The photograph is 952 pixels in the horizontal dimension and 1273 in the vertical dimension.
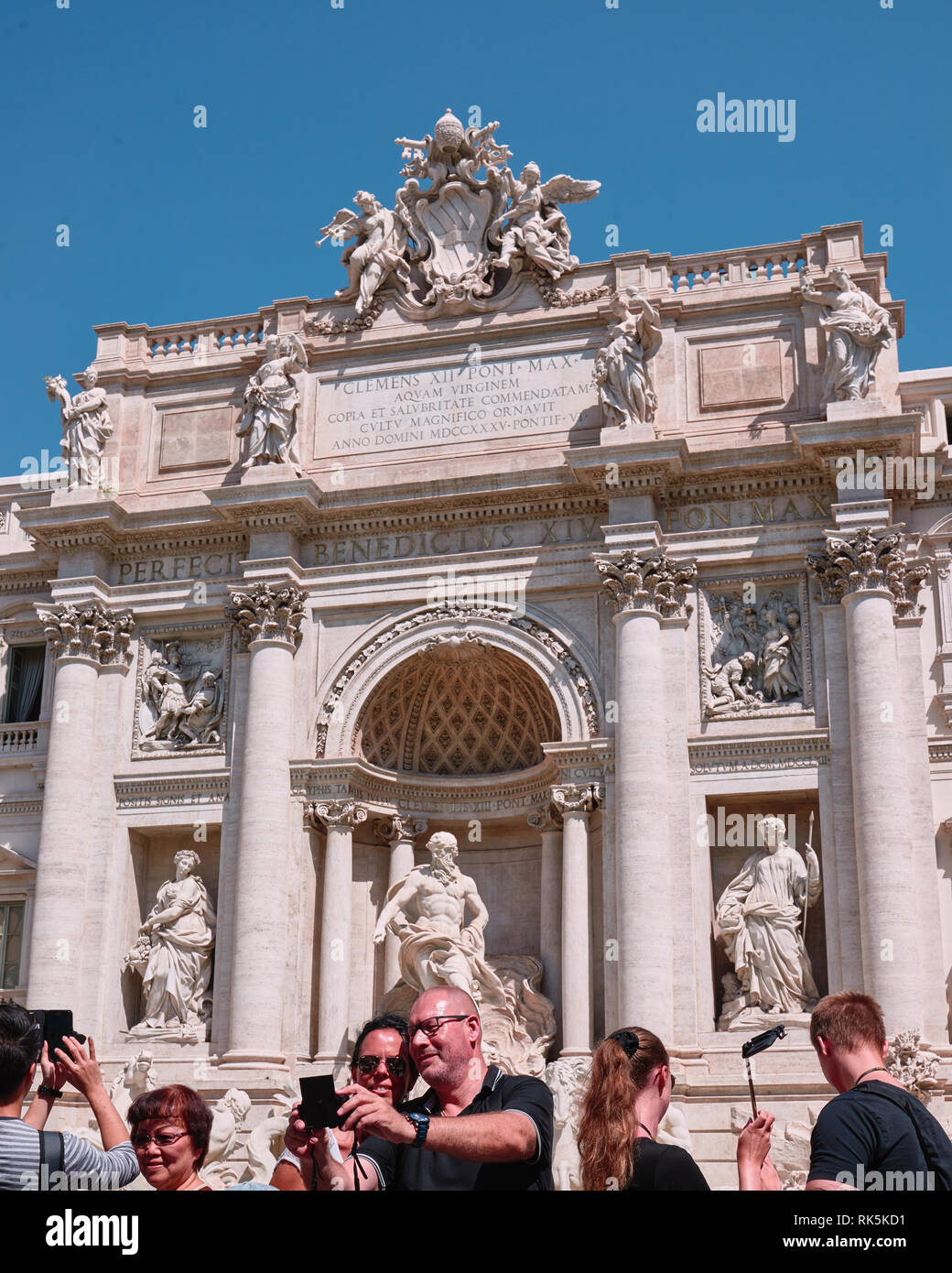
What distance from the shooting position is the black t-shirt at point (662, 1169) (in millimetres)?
5695

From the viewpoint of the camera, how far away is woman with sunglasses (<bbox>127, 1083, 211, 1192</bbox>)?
20.0 ft

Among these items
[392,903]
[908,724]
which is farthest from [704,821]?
[392,903]

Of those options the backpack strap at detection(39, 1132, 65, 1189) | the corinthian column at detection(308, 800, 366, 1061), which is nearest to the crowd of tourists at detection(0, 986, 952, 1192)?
the backpack strap at detection(39, 1132, 65, 1189)

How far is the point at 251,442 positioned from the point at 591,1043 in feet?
36.8

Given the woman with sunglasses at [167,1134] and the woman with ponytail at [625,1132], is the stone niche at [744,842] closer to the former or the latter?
the woman with ponytail at [625,1132]

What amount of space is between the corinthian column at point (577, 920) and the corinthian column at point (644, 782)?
0.62 m

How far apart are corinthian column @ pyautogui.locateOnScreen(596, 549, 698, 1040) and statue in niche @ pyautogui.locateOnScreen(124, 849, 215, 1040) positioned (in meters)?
6.78

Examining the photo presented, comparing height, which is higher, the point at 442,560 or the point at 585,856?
the point at 442,560

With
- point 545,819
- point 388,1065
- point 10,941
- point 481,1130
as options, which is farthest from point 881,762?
point 481,1130

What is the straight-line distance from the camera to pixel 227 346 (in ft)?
92.6

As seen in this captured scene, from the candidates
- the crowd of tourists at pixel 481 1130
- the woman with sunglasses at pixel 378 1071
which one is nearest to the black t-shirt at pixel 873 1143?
the crowd of tourists at pixel 481 1130

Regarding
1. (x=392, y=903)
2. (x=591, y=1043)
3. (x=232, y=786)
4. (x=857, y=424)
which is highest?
(x=857, y=424)
